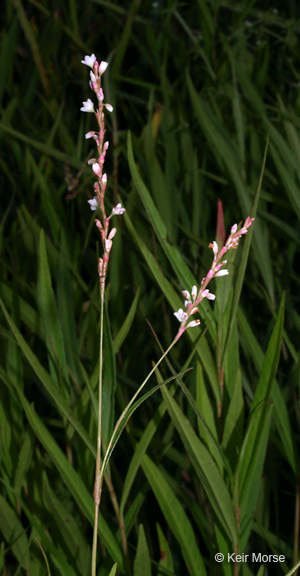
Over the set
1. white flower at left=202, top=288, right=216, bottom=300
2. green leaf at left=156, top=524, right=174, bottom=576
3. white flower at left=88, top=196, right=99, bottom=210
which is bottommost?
green leaf at left=156, top=524, right=174, bottom=576

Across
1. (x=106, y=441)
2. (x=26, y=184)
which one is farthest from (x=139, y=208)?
(x=106, y=441)

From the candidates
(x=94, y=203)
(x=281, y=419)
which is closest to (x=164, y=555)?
(x=281, y=419)

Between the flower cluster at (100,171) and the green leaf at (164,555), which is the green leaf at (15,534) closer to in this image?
the green leaf at (164,555)

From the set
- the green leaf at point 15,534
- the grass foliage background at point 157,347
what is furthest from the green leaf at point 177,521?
the green leaf at point 15,534

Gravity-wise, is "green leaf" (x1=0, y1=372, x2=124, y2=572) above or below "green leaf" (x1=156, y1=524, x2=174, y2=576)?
above

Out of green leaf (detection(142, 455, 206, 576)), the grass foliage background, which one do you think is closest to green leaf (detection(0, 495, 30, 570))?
the grass foliage background

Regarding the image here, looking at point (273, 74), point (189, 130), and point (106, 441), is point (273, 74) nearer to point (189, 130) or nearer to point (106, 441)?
point (189, 130)

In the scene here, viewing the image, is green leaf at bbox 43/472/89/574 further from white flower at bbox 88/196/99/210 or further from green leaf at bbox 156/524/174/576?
white flower at bbox 88/196/99/210

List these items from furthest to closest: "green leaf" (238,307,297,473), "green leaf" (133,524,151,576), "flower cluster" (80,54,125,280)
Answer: "green leaf" (238,307,297,473) → "green leaf" (133,524,151,576) → "flower cluster" (80,54,125,280)

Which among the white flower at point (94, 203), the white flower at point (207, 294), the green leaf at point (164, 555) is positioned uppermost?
the white flower at point (94, 203)
